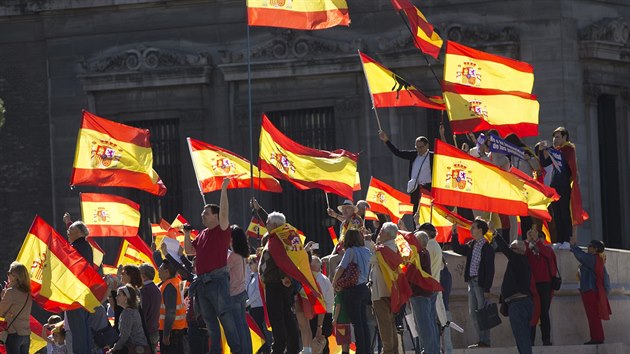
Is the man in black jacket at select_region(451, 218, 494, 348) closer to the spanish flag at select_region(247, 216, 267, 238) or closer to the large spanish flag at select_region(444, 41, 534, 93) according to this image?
the large spanish flag at select_region(444, 41, 534, 93)

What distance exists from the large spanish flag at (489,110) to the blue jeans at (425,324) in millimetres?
4731

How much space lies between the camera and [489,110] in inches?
1153

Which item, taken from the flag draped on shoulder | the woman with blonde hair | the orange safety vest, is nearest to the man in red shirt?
the flag draped on shoulder

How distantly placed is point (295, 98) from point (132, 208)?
29.0 feet

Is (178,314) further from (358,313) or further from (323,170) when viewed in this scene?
(358,313)

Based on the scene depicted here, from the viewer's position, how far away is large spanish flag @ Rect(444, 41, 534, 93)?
29344mm

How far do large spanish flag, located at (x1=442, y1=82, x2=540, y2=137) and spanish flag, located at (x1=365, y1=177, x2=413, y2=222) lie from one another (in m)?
2.49

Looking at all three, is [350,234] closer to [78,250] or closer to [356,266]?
[356,266]

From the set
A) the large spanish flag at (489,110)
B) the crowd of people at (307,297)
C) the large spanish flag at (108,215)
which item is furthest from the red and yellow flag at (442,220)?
the large spanish flag at (108,215)

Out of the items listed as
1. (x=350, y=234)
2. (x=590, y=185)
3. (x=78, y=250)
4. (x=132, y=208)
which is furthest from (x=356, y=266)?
(x=590, y=185)

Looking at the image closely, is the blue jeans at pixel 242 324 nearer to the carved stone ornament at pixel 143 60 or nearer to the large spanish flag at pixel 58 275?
the large spanish flag at pixel 58 275

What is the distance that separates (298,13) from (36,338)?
5.61 m

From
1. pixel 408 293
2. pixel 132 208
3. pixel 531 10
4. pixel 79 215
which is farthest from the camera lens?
pixel 79 215

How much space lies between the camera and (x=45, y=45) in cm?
4172
